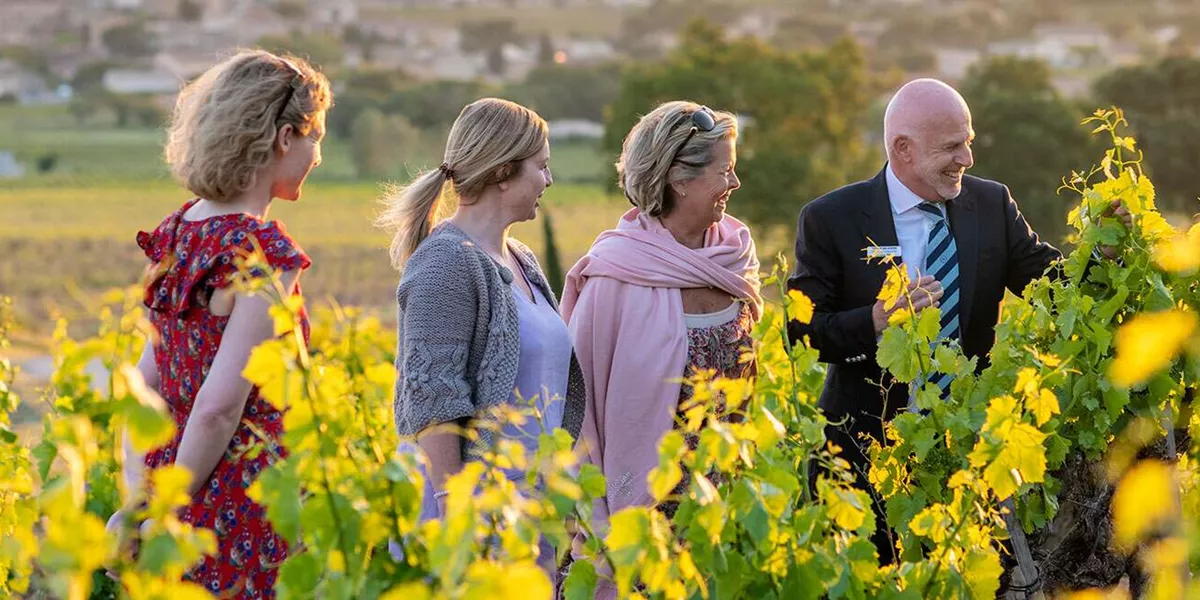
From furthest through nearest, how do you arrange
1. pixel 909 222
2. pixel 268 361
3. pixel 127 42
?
pixel 127 42 → pixel 909 222 → pixel 268 361

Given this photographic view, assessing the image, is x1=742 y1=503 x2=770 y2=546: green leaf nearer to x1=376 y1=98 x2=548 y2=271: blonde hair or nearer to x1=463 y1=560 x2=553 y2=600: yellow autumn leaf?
x1=463 y1=560 x2=553 y2=600: yellow autumn leaf

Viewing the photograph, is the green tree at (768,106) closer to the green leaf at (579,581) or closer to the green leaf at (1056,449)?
the green leaf at (1056,449)

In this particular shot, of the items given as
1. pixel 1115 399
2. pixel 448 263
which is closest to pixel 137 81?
pixel 448 263

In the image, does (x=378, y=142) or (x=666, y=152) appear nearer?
(x=666, y=152)

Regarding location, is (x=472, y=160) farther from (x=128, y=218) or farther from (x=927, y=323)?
(x=128, y=218)

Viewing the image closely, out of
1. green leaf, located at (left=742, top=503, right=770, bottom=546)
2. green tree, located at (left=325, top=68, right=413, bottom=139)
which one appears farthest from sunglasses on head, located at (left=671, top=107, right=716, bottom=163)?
green tree, located at (left=325, top=68, right=413, bottom=139)

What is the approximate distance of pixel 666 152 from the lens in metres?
4.14

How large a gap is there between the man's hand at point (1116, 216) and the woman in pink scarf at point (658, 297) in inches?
41.0

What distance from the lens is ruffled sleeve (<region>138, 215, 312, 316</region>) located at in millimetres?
2939

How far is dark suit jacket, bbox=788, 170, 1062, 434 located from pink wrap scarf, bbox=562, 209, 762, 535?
0.31 metres

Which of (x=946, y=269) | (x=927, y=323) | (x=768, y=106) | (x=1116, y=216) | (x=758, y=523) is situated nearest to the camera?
(x=758, y=523)

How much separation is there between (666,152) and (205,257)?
5.09ft

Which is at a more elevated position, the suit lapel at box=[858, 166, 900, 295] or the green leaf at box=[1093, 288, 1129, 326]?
the green leaf at box=[1093, 288, 1129, 326]

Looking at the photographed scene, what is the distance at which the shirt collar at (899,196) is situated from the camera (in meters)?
4.50
